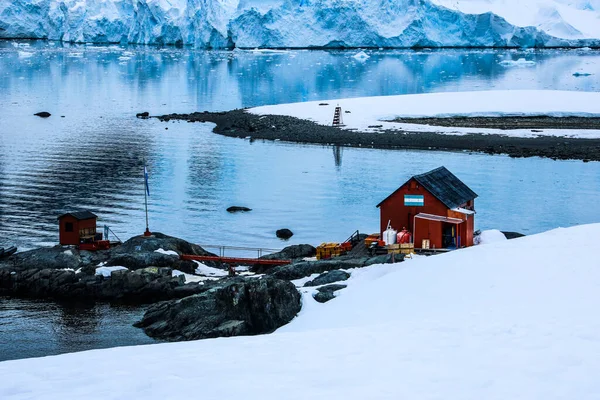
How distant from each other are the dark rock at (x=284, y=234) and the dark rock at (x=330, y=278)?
7.16 metres

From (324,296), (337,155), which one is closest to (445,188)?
(324,296)

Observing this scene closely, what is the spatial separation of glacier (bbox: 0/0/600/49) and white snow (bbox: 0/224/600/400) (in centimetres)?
8985

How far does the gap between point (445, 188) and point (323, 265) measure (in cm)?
390

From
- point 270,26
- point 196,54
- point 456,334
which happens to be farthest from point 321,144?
point 196,54

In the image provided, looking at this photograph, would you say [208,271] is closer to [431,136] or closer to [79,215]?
[79,215]

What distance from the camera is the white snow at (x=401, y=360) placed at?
7.93 meters

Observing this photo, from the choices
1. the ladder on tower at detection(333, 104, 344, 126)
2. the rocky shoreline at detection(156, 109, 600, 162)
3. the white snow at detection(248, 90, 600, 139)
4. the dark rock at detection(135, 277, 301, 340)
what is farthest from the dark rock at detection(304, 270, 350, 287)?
the ladder on tower at detection(333, 104, 344, 126)

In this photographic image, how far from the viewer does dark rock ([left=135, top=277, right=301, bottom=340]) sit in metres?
15.0

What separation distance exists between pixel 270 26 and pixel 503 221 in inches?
3345

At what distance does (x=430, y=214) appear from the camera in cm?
2011

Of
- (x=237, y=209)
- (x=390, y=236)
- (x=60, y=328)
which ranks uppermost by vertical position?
(x=390, y=236)

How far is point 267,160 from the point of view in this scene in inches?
1502

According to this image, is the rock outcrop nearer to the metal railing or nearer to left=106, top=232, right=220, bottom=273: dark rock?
left=106, top=232, right=220, bottom=273: dark rock

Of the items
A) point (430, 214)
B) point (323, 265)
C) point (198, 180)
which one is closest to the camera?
point (323, 265)
